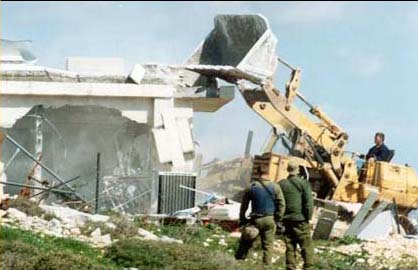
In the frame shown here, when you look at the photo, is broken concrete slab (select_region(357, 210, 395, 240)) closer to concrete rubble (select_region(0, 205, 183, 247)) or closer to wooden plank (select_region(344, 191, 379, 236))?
wooden plank (select_region(344, 191, 379, 236))

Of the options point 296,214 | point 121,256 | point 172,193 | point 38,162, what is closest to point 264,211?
point 296,214

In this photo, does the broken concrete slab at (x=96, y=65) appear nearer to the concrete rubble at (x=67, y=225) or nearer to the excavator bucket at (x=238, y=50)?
the excavator bucket at (x=238, y=50)

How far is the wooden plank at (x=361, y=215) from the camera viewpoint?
22484 millimetres

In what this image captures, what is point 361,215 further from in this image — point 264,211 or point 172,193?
point 264,211

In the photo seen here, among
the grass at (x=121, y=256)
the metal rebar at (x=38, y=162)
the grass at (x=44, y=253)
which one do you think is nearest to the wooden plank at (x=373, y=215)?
the grass at (x=121, y=256)

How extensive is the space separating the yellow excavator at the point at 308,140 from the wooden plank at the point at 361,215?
121 centimetres

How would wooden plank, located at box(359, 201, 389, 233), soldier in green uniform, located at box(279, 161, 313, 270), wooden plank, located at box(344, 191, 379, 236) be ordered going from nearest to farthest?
soldier in green uniform, located at box(279, 161, 313, 270) < wooden plank, located at box(344, 191, 379, 236) < wooden plank, located at box(359, 201, 389, 233)

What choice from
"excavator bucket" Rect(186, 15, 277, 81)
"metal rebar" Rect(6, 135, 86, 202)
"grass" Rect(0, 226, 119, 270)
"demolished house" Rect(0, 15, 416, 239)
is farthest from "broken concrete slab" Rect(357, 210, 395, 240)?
"grass" Rect(0, 226, 119, 270)

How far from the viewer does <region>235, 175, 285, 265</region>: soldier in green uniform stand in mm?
15906

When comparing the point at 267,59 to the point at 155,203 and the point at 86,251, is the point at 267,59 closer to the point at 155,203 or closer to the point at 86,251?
the point at 155,203

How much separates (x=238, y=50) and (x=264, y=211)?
12.3 metres

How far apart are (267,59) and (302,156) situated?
228cm

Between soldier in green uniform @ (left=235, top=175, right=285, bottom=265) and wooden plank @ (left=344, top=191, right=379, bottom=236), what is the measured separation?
6497mm

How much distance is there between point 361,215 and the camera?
23094 mm
